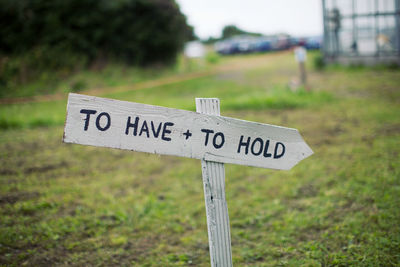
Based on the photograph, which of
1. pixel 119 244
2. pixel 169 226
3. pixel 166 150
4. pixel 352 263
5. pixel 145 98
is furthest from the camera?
pixel 145 98

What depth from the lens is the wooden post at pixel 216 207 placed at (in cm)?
193

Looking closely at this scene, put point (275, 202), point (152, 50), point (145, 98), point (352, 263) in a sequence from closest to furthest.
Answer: point (352, 263)
point (275, 202)
point (145, 98)
point (152, 50)

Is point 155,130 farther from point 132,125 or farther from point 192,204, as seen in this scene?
point 192,204

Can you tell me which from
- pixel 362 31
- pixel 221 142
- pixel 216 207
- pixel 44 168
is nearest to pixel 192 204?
pixel 216 207

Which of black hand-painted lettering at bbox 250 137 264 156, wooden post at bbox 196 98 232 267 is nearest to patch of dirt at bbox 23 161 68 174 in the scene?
wooden post at bbox 196 98 232 267

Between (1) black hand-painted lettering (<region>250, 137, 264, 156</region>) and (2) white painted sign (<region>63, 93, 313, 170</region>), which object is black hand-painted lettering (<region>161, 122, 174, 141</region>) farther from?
(1) black hand-painted lettering (<region>250, 137, 264, 156</region>)

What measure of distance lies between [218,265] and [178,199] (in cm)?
222

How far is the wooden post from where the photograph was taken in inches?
76.0

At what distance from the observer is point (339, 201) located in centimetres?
368

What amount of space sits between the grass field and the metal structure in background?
760 centimetres

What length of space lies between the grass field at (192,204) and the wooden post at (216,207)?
93 centimetres

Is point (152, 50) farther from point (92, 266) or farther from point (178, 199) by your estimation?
point (92, 266)

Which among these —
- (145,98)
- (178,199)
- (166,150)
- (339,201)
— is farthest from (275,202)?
(145,98)

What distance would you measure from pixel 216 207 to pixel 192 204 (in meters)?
2.11
